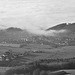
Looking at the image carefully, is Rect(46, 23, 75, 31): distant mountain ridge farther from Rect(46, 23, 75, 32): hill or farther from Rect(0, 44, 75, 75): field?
Rect(0, 44, 75, 75): field

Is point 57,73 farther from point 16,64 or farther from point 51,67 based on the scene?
point 16,64

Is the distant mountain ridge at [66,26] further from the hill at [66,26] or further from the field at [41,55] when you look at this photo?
the field at [41,55]

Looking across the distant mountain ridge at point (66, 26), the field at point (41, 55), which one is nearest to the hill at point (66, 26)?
the distant mountain ridge at point (66, 26)

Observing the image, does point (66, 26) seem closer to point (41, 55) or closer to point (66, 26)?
point (66, 26)

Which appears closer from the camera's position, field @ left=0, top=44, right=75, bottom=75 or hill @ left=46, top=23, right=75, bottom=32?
field @ left=0, top=44, right=75, bottom=75

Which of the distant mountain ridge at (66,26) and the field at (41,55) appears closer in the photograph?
the field at (41,55)

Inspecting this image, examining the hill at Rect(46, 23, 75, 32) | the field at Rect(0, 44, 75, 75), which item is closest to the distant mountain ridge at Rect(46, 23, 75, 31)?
the hill at Rect(46, 23, 75, 32)

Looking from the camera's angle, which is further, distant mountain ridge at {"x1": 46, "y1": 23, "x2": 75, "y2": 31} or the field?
distant mountain ridge at {"x1": 46, "y1": 23, "x2": 75, "y2": 31}

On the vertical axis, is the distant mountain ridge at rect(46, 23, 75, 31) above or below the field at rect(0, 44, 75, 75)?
above

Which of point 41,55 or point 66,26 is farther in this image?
point 66,26

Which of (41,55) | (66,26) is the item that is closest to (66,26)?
(66,26)

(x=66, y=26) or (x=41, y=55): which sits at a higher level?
(x=66, y=26)
